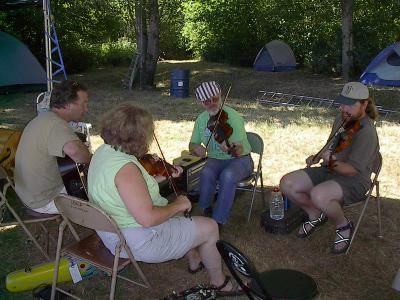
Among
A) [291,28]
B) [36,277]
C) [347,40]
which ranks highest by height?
[291,28]

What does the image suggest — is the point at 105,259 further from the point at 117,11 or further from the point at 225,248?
the point at 117,11

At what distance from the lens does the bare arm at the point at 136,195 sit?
88.7 inches

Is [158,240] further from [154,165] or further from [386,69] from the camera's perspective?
[386,69]

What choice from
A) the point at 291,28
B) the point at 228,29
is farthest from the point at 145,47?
the point at 291,28

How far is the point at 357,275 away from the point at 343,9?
10.0 meters

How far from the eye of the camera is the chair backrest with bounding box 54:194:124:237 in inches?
89.9

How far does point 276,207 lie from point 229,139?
2.20ft

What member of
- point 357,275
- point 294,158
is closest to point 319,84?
point 294,158

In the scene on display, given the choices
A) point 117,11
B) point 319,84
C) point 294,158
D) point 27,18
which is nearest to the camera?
point 294,158

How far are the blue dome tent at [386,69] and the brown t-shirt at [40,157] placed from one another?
901 cm

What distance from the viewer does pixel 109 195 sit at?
2391 mm

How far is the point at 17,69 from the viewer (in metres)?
10.3

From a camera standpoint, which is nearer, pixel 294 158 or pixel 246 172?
pixel 246 172

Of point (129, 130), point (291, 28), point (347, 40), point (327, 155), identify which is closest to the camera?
point (129, 130)
